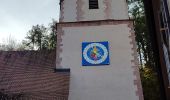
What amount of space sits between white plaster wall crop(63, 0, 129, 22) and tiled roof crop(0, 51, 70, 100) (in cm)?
264

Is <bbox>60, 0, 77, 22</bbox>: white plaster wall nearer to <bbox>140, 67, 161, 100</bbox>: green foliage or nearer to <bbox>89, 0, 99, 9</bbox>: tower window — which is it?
<bbox>89, 0, 99, 9</bbox>: tower window

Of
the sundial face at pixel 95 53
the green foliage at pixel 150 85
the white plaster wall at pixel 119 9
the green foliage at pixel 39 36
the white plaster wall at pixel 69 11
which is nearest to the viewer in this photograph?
the sundial face at pixel 95 53

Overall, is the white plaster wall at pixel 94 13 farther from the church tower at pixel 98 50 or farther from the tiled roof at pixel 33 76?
the tiled roof at pixel 33 76

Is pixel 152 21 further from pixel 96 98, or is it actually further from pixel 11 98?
pixel 11 98

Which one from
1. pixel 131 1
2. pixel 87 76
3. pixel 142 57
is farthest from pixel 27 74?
pixel 131 1

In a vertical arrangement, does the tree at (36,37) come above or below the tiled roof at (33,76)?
above

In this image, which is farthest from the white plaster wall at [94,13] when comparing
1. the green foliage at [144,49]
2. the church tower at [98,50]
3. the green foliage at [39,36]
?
the green foliage at [39,36]

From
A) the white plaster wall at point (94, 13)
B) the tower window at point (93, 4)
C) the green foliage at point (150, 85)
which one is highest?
the tower window at point (93, 4)

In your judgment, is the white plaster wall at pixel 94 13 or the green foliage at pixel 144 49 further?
the green foliage at pixel 144 49

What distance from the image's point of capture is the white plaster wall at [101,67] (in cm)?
1305

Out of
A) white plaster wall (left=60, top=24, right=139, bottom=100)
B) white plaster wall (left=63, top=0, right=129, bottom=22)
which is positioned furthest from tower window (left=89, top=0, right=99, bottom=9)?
white plaster wall (left=60, top=24, right=139, bottom=100)

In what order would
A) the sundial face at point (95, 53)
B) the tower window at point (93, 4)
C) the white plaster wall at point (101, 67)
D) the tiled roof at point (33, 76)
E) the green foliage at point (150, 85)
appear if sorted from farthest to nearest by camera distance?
→ the green foliage at point (150, 85) → the tower window at point (93, 4) → the sundial face at point (95, 53) → the white plaster wall at point (101, 67) → the tiled roof at point (33, 76)

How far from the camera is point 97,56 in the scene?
14039 millimetres

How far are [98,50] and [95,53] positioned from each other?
8.8 inches
